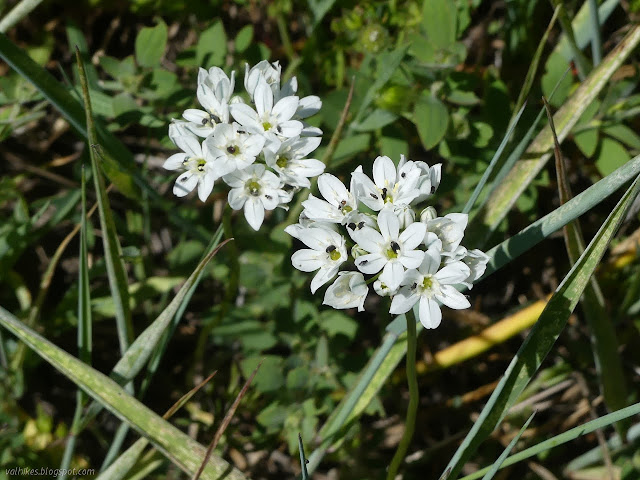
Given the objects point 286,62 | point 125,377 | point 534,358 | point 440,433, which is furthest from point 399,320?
point 286,62

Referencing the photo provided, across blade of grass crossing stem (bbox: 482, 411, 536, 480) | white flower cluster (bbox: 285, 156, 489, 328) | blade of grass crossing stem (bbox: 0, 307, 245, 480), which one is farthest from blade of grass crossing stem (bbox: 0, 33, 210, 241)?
blade of grass crossing stem (bbox: 482, 411, 536, 480)

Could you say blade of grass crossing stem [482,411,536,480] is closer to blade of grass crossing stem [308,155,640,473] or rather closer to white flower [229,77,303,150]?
blade of grass crossing stem [308,155,640,473]

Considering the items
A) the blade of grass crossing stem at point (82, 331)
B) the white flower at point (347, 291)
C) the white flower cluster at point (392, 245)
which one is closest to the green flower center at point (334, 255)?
the white flower cluster at point (392, 245)

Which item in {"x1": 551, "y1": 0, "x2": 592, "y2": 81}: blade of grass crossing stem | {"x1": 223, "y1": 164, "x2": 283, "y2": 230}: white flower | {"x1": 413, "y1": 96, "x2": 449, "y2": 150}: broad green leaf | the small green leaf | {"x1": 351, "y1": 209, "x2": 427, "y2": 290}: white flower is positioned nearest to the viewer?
{"x1": 351, "y1": 209, "x2": 427, "y2": 290}: white flower

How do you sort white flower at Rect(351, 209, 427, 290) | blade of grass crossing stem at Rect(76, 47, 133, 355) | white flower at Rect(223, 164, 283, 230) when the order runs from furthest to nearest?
blade of grass crossing stem at Rect(76, 47, 133, 355), white flower at Rect(223, 164, 283, 230), white flower at Rect(351, 209, 427, 290)

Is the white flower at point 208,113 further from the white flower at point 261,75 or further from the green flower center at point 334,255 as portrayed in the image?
the green flower center at point 334,255

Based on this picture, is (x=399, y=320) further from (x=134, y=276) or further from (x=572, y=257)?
(x=134, y=276)
